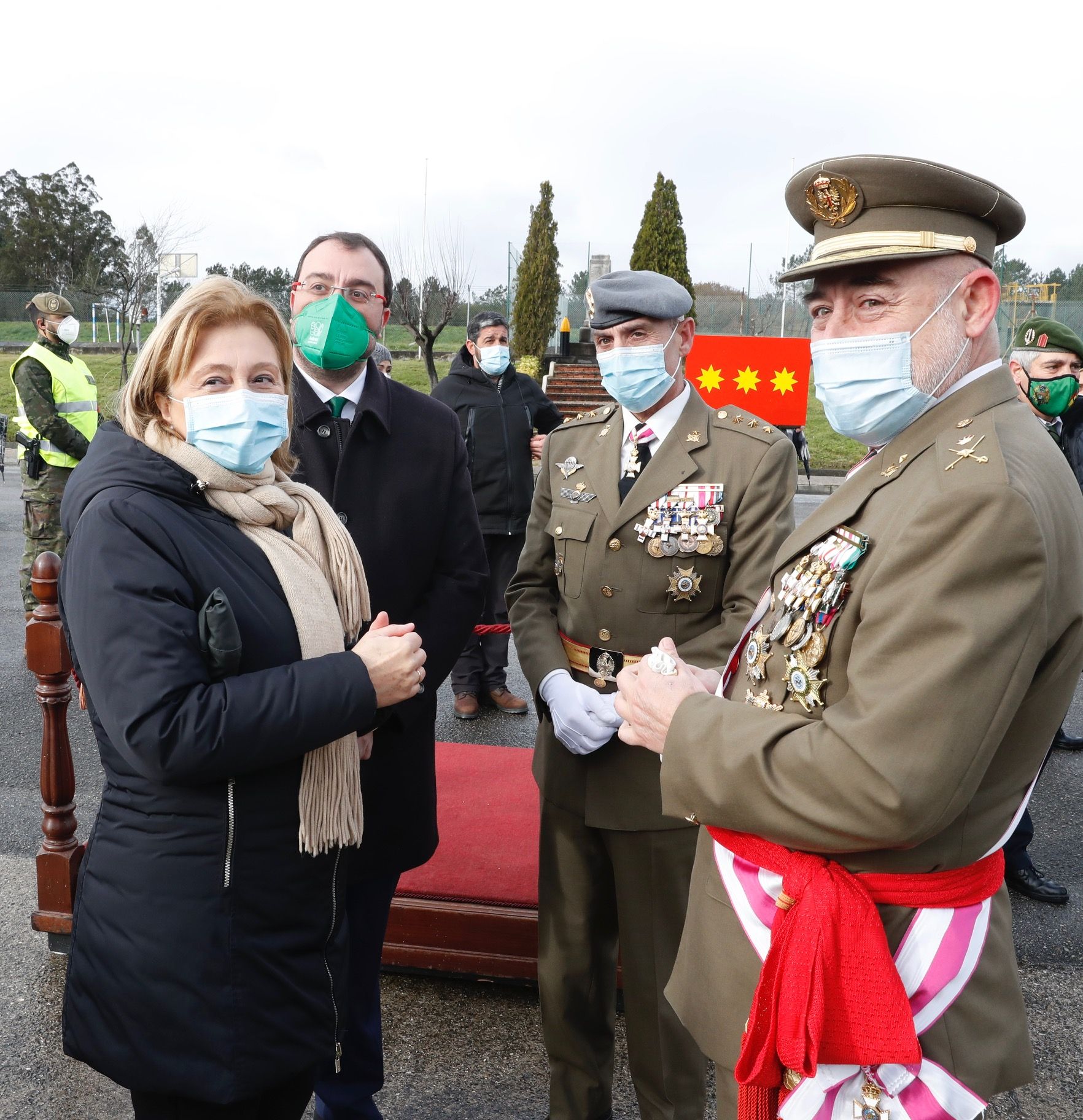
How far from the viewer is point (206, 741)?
158cm

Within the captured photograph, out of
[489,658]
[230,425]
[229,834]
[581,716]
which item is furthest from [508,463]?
[229,834]

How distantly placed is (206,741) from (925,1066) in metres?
1.17

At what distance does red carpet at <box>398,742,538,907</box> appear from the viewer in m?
2.99

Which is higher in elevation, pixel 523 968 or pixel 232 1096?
pixel 232 1096

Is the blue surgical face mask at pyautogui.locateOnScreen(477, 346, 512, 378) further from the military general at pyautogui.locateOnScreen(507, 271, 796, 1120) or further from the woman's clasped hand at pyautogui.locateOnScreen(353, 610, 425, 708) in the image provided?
the woman's clasped hand at pyautogui.locateOnScreen(353, 610, 425, 708)

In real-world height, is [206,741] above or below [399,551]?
below

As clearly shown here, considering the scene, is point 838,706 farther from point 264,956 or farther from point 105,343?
point 105,343

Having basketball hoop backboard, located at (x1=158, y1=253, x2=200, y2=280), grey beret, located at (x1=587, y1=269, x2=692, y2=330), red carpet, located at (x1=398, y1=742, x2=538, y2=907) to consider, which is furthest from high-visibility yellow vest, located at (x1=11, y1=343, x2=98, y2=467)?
basketball hoop backboard, located at (x1=158, y1=253, x2=200, y2=280)

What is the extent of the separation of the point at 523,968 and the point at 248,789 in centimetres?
157

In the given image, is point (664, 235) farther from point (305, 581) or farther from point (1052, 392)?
point (305, 581)

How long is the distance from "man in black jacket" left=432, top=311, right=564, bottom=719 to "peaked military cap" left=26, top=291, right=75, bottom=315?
3.38 meters

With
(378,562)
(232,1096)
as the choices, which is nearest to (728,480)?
(378,562)

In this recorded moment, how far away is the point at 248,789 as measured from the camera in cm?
171

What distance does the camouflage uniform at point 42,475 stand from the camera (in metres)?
6.98
